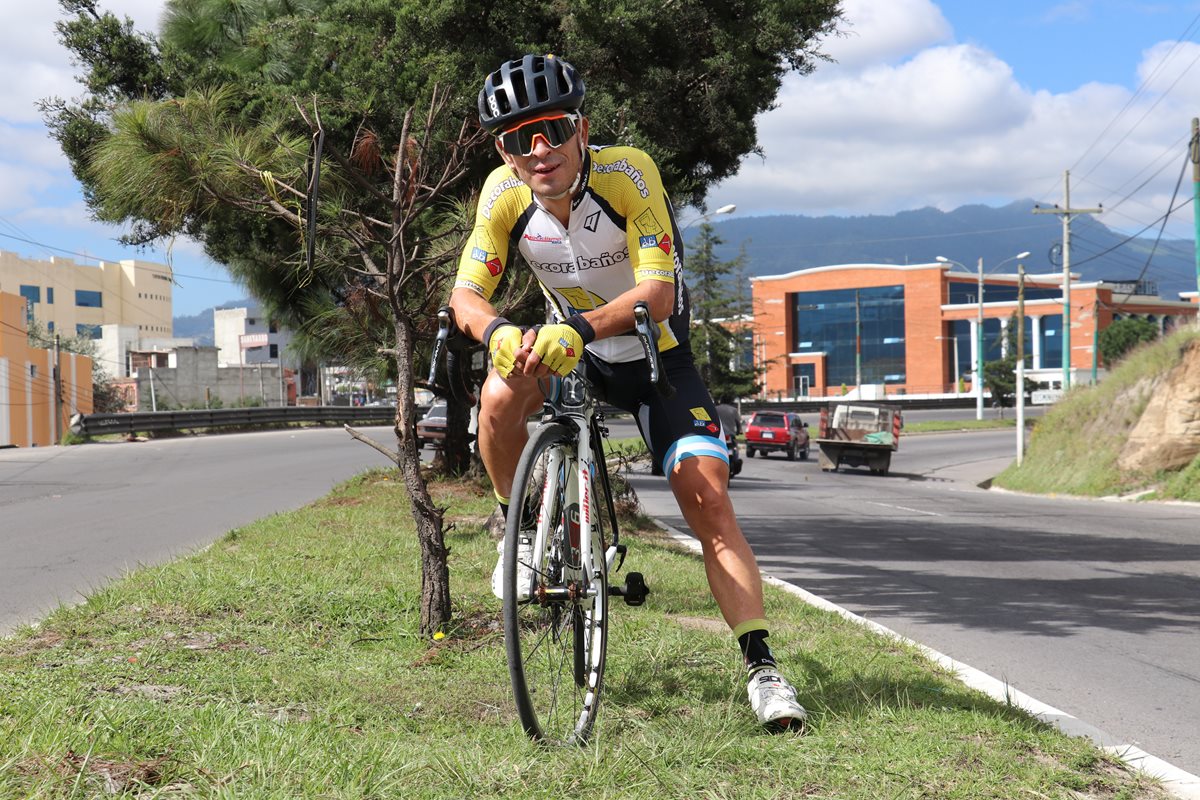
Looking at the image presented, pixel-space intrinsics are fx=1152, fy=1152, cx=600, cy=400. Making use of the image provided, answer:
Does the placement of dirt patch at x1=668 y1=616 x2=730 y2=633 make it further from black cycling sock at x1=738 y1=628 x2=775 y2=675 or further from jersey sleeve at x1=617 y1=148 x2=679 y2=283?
jersey sleeve at x1=617 y1=148 x2=679 y2=283

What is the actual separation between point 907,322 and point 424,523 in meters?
107

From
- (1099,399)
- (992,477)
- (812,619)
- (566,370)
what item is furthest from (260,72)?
(992,477)

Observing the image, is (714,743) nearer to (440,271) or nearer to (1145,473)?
(440,271)

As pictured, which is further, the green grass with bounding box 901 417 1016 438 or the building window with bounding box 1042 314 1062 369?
the building window with bounding box 1042 314 1062 369

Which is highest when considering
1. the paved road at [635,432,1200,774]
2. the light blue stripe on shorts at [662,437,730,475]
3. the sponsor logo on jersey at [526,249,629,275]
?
the sponsor logo on jersey at [526,249,629,275]

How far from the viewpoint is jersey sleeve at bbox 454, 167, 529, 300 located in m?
4.06

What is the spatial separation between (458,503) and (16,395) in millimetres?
27376

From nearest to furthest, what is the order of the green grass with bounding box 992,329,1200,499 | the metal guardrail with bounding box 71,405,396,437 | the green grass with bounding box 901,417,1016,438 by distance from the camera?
1. the green grass with bounding box 992,329,1200,499
2. the metal guardrail with bounding box 71,405,396,437
3. the green grass with bounding box 901,417,1016,438

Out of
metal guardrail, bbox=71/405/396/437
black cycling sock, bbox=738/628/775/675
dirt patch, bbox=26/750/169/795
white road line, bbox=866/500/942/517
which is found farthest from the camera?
metal guardrail, bbox=71/405/396/437

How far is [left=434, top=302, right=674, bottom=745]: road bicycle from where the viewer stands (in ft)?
11.7

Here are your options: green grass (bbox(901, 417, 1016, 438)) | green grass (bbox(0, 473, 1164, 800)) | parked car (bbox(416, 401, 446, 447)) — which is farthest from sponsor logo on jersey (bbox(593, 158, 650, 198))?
green grass (bbox(901, 417, 1016, 438))

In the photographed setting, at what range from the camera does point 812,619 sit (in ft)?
22.3

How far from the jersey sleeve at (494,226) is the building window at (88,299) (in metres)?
128

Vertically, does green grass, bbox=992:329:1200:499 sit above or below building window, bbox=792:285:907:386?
below
